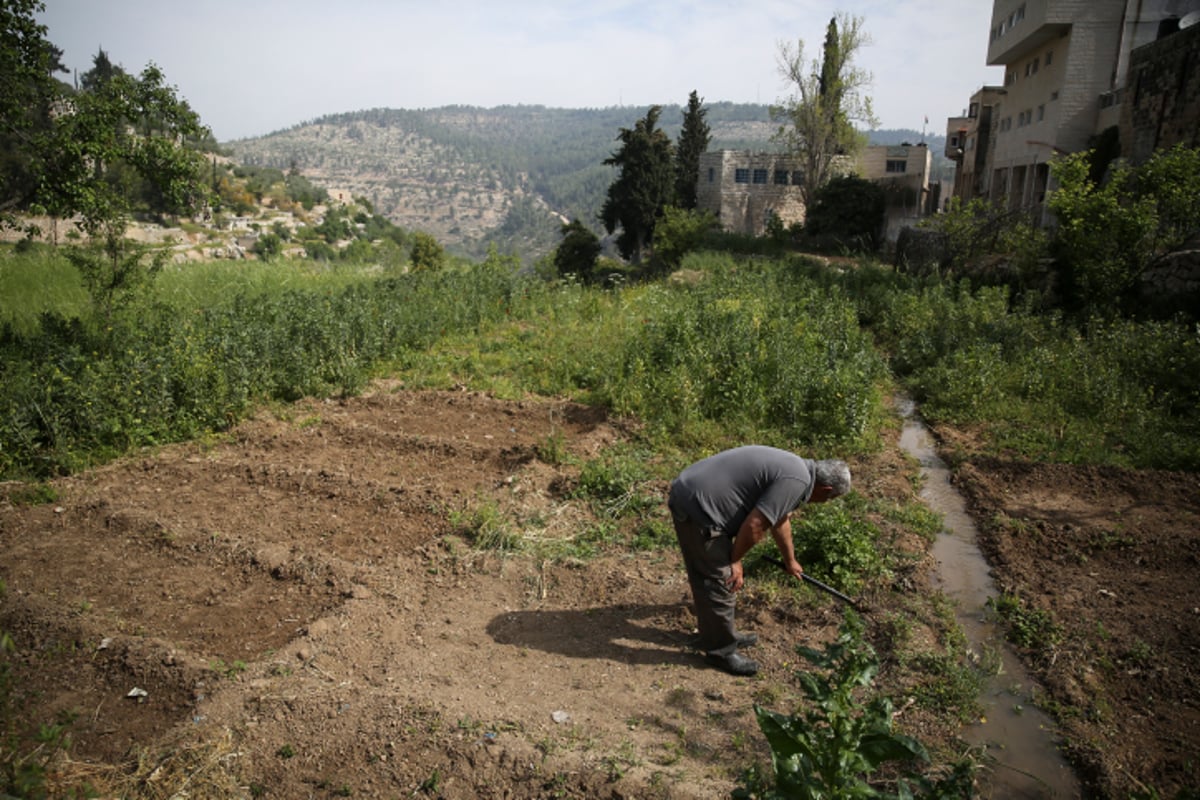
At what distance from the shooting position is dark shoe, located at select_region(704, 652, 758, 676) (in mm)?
4125

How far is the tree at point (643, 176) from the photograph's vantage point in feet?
115

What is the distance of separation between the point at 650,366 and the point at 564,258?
27378 mm

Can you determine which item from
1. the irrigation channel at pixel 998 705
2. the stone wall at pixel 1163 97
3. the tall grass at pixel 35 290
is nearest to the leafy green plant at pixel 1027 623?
the irrigation channel at pixel 998 705

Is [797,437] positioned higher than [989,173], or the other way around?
[989,173]

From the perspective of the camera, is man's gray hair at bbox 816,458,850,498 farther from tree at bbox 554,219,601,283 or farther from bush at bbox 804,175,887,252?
tree at bbox 554,219,601,283

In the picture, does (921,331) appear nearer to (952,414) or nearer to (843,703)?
(952,414)

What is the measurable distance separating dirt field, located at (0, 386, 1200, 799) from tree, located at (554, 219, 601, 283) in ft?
96.6

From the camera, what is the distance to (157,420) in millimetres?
7535

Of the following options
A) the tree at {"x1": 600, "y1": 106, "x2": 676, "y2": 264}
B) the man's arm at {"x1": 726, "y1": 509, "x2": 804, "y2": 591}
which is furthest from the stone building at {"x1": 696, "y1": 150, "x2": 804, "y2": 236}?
the man's arm at {"x1": 726, "y1": 509, "x2": 804, "y2": 591}

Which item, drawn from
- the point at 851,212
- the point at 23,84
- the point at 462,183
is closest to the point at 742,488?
the point at 23,84

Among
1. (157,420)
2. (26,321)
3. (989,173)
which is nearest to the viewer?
(157,420)

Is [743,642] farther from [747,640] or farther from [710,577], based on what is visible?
[710,577]

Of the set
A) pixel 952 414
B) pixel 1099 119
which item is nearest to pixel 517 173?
pixel 1099 119

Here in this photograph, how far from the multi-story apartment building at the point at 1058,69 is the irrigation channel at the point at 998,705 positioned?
14511 millimetres
